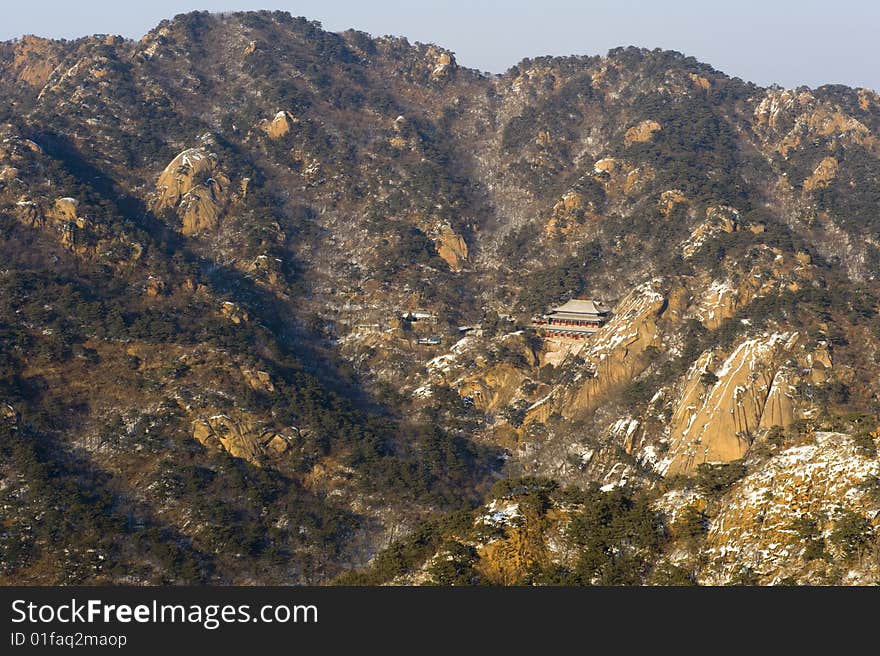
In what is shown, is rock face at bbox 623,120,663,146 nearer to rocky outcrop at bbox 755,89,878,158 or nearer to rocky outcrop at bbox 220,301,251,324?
rocky outcrop at bbox 755,89,878,158

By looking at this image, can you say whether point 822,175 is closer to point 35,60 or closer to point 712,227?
point 712,227

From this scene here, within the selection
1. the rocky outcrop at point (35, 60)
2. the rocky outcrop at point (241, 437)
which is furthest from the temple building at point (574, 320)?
the rocky outcrop at point (35, 60)

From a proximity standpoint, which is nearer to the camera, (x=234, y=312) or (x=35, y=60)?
(x=234, y=312)

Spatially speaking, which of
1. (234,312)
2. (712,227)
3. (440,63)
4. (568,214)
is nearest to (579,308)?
(712,227)

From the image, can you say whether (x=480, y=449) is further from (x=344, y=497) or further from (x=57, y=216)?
(x=57, y=216)

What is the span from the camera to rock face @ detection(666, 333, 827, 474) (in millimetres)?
85000

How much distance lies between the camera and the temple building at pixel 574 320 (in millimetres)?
112375

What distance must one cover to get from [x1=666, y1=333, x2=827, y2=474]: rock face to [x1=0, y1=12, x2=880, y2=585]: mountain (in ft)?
1.06

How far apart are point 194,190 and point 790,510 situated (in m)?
116

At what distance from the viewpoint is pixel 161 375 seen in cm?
9244

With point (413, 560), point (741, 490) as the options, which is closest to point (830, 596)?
point (741, 490)

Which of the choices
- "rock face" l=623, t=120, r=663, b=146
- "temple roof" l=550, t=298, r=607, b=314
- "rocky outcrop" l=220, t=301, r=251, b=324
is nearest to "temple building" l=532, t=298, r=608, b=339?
"temple roof" l=550, t=298, r=607, b=314

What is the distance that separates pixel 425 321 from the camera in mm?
121125

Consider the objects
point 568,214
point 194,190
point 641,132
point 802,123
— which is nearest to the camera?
point 194,190
